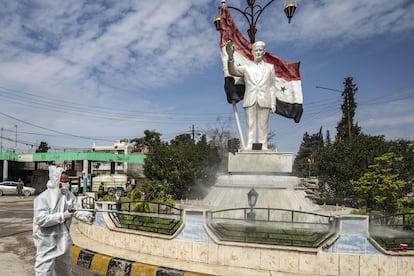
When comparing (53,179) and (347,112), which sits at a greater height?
(347,112)

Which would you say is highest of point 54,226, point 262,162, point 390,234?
point 262,162

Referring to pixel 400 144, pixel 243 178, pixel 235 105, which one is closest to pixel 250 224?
pixel 243 178

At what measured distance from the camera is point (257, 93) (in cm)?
1124

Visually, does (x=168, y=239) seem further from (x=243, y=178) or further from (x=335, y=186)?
(x=335, y=186)

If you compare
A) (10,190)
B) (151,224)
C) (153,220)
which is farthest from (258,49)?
(10,190)

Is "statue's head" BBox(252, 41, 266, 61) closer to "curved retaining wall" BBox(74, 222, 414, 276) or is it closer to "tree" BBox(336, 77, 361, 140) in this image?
"curved retaining wall" BBox(74, 222, 414, 276)

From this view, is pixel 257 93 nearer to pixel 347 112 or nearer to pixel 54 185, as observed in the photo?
pixel 54 185

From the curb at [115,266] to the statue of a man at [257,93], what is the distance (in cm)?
643

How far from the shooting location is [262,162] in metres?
10.4

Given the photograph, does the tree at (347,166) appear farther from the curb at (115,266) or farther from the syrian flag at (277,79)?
the curb at (115,266)

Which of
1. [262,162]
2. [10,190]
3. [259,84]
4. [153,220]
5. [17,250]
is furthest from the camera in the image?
[10,190]

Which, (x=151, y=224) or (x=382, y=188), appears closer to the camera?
(x=151, y=224)

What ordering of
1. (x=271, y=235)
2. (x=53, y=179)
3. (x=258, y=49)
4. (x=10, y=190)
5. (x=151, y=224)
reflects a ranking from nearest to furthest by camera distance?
(x=53, y=179) < (x=271, y=235) < (x=151, y=224) < (x=258, y=49) < (x=10, y=190)

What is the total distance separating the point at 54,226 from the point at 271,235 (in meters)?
3.36
